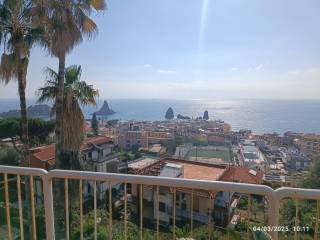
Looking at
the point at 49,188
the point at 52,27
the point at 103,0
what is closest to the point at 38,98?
the point at 52,27

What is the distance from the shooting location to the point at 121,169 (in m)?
22.1

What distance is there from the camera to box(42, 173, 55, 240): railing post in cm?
171

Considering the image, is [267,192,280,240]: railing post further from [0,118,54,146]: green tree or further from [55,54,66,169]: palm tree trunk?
[0,118,54,146]: green tree

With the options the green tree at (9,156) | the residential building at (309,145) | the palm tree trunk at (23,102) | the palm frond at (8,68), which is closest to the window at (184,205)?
the palm tree trunk at (23,102)

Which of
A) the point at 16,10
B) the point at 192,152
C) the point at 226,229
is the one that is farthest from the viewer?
the point at 192,152

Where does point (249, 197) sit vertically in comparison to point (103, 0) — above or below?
below

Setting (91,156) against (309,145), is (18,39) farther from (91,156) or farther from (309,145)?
(309,145)

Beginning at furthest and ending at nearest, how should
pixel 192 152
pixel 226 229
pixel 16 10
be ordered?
1. pixel 192 152
2. pixel 16 10
3. pixel 226 229

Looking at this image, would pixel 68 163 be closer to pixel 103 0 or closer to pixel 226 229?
pixel 103 0

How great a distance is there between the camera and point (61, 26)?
7.82m

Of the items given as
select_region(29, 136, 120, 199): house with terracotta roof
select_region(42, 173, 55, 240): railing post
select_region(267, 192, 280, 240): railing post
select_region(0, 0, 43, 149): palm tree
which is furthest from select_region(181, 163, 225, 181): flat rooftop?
select_region(267, 192, 280, 240): railing post

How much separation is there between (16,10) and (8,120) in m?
13.6

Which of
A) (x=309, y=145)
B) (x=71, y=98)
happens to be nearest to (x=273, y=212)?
(x=71, y=98)

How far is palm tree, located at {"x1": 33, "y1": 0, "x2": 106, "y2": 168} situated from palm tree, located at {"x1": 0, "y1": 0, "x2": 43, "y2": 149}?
1.13ft
